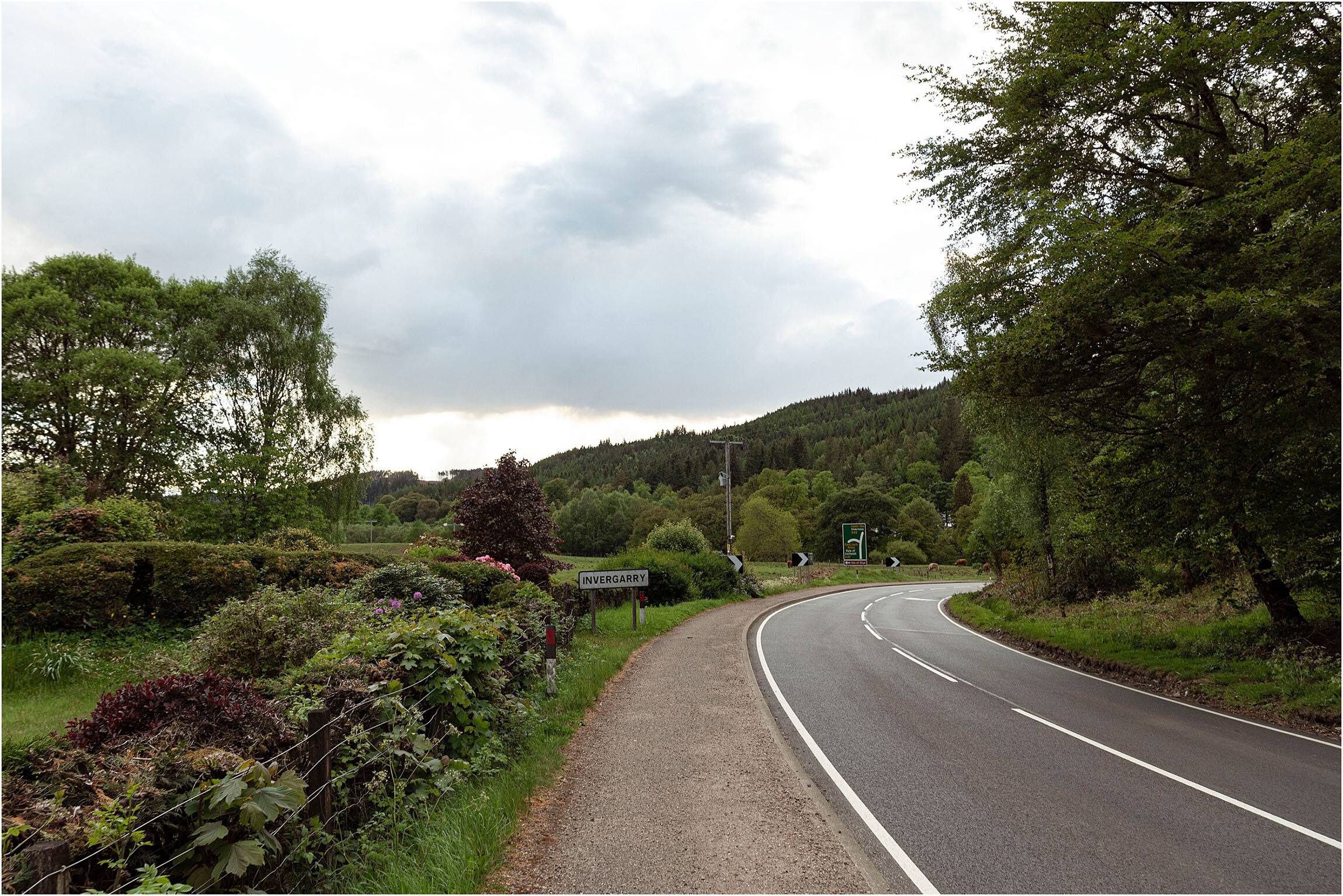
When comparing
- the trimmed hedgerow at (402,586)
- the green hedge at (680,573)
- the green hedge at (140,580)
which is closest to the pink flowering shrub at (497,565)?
the trimmed hedgerow at (402,586)

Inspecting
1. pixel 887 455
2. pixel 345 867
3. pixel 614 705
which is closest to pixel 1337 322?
pixel 614 705

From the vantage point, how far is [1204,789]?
19.6 feet

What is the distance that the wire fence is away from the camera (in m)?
2.85

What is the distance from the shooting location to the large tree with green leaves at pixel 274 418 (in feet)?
76.0

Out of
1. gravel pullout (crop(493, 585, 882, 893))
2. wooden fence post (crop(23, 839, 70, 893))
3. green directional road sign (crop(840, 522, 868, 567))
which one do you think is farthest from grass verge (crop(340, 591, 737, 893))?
green directional road sign (crop(840, 522, 868, 567))

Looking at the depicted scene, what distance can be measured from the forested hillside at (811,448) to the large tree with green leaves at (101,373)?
60961 mm

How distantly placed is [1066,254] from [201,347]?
28310 mm

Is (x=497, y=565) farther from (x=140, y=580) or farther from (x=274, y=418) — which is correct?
(x=274, y=418)

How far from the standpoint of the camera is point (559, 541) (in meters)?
18.7

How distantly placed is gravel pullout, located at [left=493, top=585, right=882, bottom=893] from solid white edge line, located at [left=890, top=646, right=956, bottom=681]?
4.58 meters

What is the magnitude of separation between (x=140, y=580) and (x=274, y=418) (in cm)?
1710

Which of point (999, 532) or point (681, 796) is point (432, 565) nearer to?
point (681, 796)

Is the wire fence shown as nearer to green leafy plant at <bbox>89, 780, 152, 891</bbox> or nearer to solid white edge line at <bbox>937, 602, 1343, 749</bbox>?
green leafy plant at <bbox>89, 780, 152, 891</bbox>

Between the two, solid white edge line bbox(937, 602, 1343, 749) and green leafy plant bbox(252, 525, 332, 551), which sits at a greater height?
green leafy plant bbox(252, 525, 332, 551)
